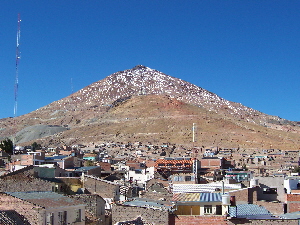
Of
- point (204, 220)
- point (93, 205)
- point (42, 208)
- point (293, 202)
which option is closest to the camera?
point (42, 208)

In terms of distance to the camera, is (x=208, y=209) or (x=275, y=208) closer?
(x=208, y=209)

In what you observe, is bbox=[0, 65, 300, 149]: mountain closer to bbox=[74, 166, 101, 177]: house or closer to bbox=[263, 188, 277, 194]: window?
bbox=[74, 166, 101, 177]: house

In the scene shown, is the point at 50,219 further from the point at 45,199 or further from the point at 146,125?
the point at 146,125

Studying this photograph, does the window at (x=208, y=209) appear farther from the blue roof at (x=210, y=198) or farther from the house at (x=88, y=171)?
the house at (x=88, y=171)

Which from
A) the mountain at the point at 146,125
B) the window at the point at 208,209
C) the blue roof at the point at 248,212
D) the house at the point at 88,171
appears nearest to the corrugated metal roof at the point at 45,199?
the window at the point at 208,209

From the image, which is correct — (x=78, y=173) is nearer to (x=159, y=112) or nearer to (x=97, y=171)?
(x=97, y=171)

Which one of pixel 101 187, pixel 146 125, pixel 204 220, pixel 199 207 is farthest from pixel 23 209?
pixel 146 125

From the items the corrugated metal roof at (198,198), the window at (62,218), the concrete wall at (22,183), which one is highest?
the concrete wall at (22,183)

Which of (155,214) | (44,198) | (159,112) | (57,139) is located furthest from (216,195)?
(159,112)
